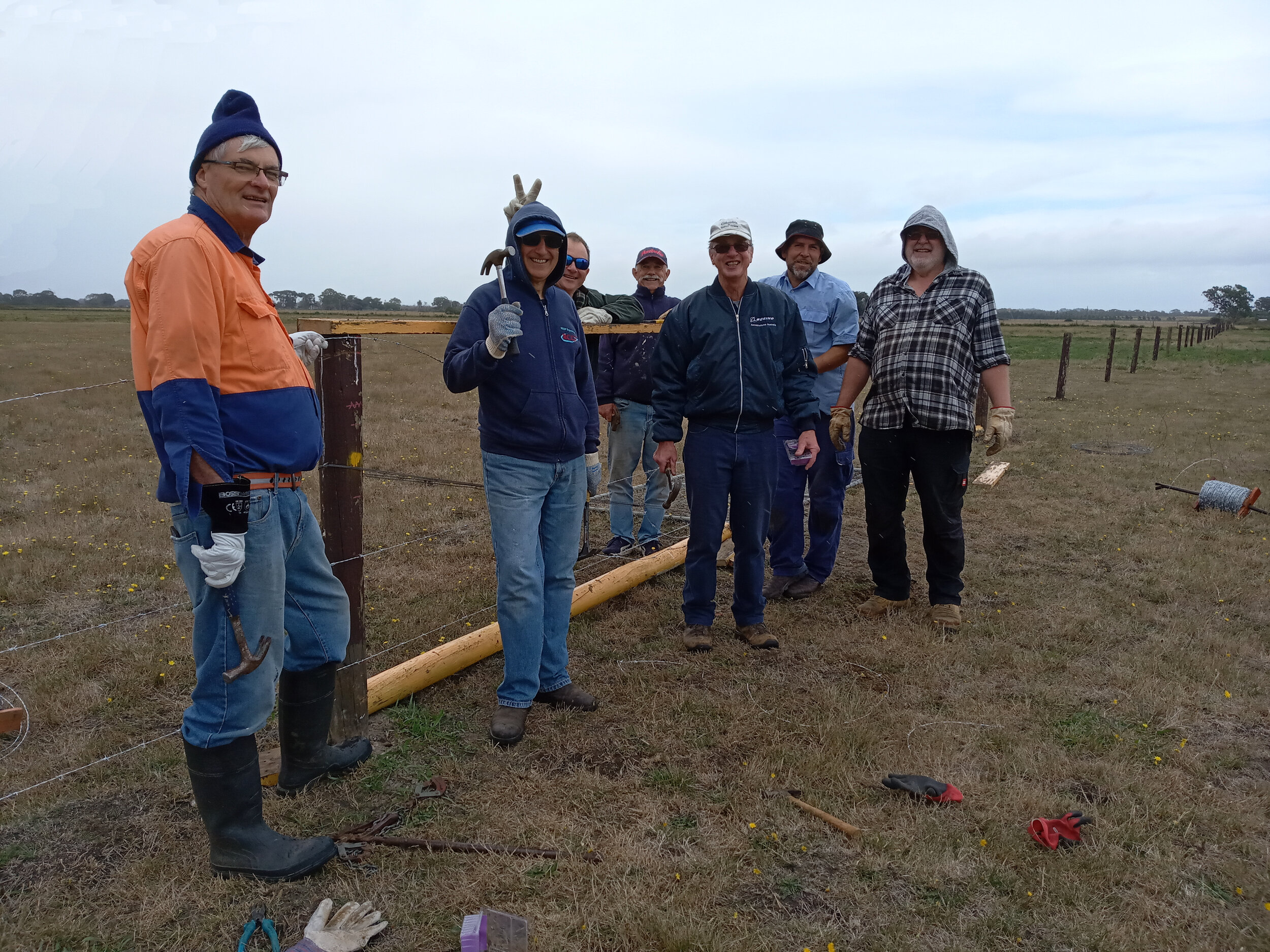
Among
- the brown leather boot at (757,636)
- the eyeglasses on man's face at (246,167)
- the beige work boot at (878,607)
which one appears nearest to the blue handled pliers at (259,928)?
the eyeglasses on man's face at (246,167)

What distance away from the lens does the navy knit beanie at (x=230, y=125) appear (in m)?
2.33

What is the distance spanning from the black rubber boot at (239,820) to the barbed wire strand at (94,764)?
0.77 meters

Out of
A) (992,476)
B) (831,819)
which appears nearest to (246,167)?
(831,819)

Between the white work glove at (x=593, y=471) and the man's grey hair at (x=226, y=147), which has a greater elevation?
the man's grey hair at (x=226, y=147)

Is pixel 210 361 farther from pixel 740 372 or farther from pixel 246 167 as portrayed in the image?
pixel 740 372

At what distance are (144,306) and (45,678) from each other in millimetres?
2608

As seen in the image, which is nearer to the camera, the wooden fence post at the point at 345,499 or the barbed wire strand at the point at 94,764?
the barbed wire strand at the point at 94,764

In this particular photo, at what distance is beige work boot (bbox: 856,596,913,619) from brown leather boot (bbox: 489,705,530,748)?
2.39 metres

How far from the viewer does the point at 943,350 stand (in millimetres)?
4508

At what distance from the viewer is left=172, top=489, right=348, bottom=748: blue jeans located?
238 cm

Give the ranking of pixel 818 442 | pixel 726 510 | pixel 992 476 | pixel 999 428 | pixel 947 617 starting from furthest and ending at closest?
pixel 992 476, pixel 818 442, pixel 947 617, pixel 999 428, pixel 726 510

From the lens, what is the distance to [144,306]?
2225 mm

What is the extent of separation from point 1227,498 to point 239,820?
8.13m

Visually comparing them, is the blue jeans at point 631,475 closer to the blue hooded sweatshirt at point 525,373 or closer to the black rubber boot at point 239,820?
the blue hooded sweatshirt at point 525,373
